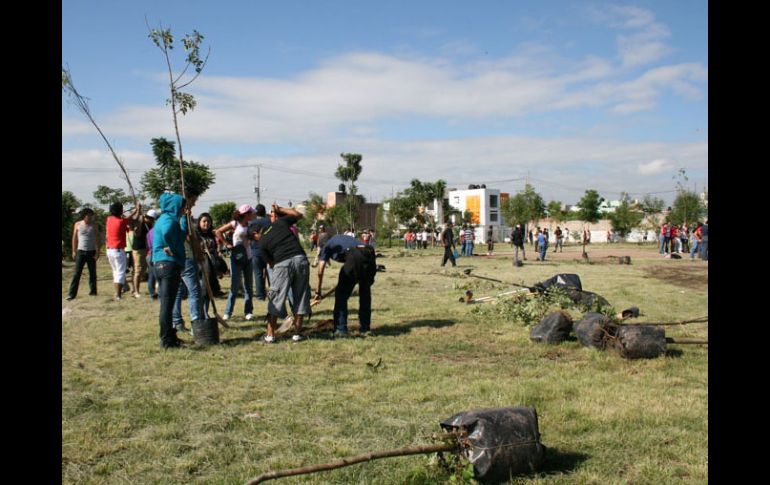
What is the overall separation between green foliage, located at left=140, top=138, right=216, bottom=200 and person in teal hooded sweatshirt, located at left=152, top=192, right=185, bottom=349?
1154 millimetres

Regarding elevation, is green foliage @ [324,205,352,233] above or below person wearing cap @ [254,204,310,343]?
above

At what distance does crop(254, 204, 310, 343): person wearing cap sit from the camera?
25.9 ft

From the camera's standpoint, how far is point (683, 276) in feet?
61.2

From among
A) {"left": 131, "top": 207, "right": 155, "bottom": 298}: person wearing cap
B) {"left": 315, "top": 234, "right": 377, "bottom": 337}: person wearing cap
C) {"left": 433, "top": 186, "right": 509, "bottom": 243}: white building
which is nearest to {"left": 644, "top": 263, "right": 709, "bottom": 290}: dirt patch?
{"left": 315, "top": 234, "right": 377, "bottom": 337}: person wearing cap

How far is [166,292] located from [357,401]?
3410 millimetres

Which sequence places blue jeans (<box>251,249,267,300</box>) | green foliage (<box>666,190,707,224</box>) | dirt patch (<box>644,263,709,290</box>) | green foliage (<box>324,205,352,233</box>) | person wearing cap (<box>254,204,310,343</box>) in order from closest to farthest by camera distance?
person wearing cap (<box>254,204,310,343</box>)
blue jeans (<box>251,249,267,300</box>)
dirt patch (<box>644,263,709,290</box>)
green foliage (<box>666,190,707,224</box>)
green foliage (<box>324,205,352,233</box>)

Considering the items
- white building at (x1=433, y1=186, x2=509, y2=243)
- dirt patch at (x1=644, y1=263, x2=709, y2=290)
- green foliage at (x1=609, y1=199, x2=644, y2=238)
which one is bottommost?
dirt patch at (x1=644, y1=263, x2=709, y2=290)

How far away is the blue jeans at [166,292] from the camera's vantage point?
24.8 ft

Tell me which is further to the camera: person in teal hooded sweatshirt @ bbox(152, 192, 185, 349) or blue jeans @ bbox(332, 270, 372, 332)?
blue jeans @ bbox(332, 270, 372, 332)

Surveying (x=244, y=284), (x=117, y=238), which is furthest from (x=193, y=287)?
(x=117, y=238)

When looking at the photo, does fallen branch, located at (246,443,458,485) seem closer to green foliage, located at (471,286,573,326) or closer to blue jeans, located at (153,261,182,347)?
blue jeans, located at (153,261,182,347)
